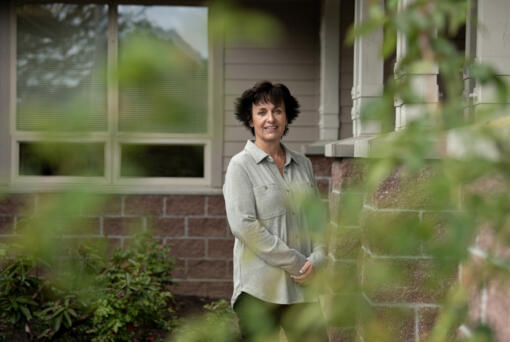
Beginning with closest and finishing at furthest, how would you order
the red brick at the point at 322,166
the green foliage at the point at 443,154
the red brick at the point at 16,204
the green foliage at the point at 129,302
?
the green foliage at the point at 443,154
the green foliage at the point at 129,302
the red brick at the point at 322,166
the red brick at the point at 16,204

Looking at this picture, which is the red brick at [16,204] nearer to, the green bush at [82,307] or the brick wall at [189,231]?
the brick wall at [189,231]

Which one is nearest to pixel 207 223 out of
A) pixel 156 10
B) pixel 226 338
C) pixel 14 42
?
pixel 156 10

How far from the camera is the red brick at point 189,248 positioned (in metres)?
5.70

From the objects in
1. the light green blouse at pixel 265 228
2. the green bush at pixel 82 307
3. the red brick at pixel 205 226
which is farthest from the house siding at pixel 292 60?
the light green blouse at pixel 265 228

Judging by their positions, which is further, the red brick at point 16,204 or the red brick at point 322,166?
the red brick at point 16,204

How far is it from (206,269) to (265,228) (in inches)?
122

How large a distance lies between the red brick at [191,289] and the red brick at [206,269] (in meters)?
0.07

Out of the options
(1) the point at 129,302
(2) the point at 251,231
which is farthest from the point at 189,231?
(2) the point at 251,231

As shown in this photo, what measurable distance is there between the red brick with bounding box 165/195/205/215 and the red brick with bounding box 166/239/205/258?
26 centimetres

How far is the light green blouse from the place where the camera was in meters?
2.69

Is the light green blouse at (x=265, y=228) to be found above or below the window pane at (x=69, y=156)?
below

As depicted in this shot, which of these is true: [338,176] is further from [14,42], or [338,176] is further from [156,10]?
[14,42]

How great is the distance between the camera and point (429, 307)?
9.16 ft

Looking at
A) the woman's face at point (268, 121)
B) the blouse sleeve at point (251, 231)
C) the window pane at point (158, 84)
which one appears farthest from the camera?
the woman's face at point (268, 121)
